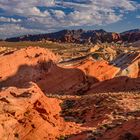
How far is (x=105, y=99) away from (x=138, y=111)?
6232mm

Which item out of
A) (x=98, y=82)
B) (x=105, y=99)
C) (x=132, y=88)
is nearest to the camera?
(x=105, y=99)

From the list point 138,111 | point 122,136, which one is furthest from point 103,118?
point 122,136

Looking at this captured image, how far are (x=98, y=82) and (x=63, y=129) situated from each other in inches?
1027

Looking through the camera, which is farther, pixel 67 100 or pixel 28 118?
pixel 67 100

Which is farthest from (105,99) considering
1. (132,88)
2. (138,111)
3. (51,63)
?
(51,63)

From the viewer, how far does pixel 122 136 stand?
854 inches

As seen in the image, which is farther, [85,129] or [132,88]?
[132,88]

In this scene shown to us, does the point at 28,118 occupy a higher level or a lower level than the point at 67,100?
higher

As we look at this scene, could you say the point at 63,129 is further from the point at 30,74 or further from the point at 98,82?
the point at 30,74

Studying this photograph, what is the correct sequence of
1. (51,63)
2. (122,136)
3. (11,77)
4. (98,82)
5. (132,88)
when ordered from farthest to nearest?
1. (51,63)
2. (11,77)
3. (98,82)
4. (132,88)
5. (122,136)

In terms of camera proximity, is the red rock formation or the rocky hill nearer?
the red rock formation

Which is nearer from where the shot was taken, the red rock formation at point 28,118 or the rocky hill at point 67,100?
the red rock formation at point 28,118

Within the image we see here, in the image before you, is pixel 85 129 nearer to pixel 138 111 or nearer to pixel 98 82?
pixel 138 111

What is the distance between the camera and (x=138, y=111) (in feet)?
104
